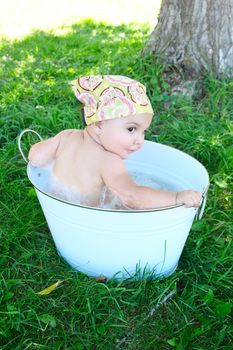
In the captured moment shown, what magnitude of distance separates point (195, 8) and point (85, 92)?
1.84 metres

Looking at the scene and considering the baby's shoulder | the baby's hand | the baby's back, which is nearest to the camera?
the baby's hand

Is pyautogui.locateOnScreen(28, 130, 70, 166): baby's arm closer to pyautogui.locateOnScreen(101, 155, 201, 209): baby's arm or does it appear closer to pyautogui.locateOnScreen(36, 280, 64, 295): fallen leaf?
pyautogui.locateOnScreen(101, 155, 201, 209): baby's arm

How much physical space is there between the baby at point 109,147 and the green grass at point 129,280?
397 mm

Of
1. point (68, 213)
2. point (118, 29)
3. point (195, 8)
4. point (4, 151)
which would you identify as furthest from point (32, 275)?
point (118, 29)

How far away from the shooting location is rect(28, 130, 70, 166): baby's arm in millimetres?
2162

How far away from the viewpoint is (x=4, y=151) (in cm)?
306

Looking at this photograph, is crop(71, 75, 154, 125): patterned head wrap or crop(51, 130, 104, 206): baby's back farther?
crop(51, 130, 104, 206): baby's back

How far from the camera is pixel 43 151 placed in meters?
2.16

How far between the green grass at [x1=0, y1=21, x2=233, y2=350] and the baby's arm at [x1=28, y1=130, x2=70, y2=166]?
0.42 m

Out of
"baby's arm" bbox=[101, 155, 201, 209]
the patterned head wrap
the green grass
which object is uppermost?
the patterned head wrap

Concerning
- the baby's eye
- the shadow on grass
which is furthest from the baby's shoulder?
the shadow on grass

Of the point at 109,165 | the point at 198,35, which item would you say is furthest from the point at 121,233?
the point at 198,35

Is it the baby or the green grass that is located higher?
the baby

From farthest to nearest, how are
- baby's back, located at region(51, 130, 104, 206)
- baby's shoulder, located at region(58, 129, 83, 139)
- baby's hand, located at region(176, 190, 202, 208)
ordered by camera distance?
baby's shoulder, located at region(58, 129, 83, 139) < baby's back, located at region(51, 130, 104, 206) < baby's hand, located at region(176, 190, 202, 208)
